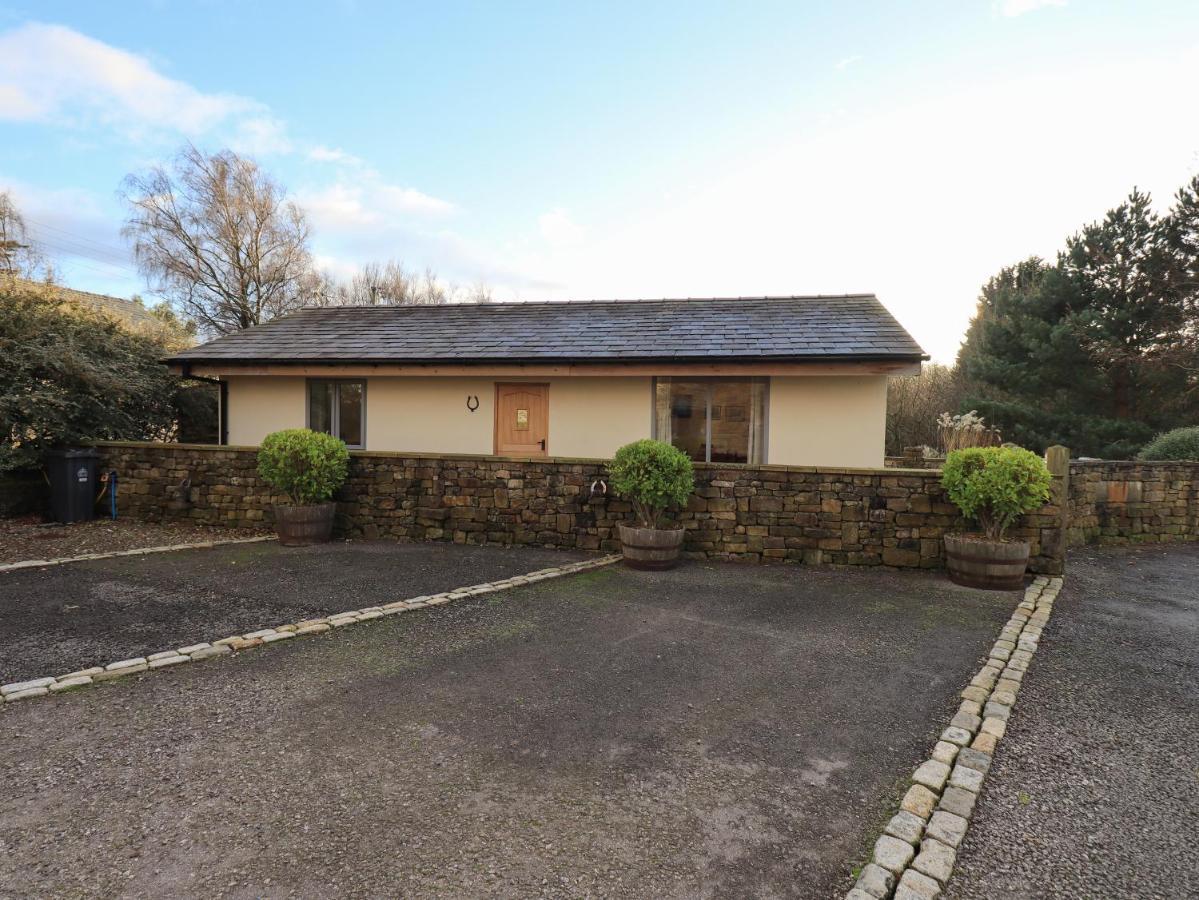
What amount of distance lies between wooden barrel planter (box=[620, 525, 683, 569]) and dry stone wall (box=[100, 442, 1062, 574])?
0.65m

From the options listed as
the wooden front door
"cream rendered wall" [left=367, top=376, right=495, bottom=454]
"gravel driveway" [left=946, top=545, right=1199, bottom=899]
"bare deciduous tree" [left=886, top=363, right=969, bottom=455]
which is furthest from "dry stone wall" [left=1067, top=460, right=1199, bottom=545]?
"cream rendered wall" [left=367, top=376, right=495, bottom=454]

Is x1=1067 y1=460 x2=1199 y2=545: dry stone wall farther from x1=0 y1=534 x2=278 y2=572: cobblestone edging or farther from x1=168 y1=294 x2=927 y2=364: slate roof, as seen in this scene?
x1=0 y1=534 x2=278 y2=572: cobblestone edging

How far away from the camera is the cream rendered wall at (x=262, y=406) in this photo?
434 inches

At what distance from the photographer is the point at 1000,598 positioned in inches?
229

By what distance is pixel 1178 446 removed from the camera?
421 inches

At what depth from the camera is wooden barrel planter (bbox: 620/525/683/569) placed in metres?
6.67

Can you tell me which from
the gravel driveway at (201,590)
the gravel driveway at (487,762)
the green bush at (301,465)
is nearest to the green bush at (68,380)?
the gravel driveway at (201,590)

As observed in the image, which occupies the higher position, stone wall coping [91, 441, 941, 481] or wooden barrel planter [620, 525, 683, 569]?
stone wall coping [91, 441, 941, 481]

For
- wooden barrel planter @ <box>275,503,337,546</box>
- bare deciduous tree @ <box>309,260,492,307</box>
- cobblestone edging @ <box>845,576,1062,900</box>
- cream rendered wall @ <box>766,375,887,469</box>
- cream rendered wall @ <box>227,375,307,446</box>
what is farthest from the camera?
bare deciduous tree @ <box>309,260,492,307</box>

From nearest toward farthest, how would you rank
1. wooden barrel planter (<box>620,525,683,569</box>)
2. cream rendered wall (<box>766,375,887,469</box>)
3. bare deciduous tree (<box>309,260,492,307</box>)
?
wooden barrel planter (<box>620,525,683,569</box>), cream rendered wall (<box>766,375,887,469</box>), bare deciduous tree (<box>309,260,492,307</box>)

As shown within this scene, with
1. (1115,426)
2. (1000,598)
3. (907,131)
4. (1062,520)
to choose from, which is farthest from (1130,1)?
(1115,426)

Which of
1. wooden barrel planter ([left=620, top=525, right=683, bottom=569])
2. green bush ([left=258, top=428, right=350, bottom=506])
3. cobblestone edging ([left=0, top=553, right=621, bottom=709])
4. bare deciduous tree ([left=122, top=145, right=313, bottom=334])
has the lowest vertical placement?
cobblestone edging ([left=0, top=553, right=621, bottom=709])

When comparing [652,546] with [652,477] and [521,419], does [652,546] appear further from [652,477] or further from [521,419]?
[521,419]

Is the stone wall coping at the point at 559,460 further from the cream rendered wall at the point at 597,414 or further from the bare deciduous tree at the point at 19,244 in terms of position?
the bare deciduous tree at the point at 19,244
